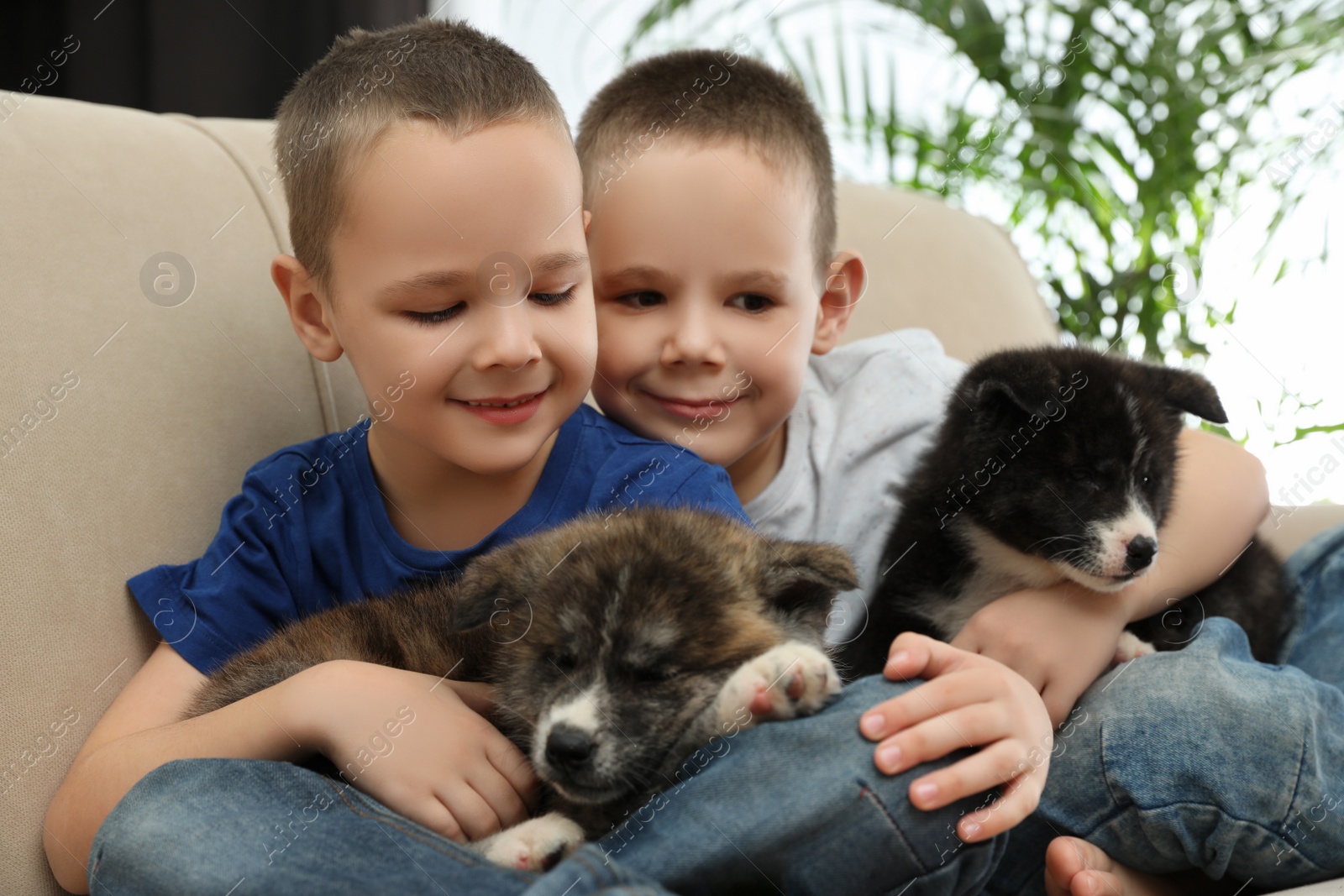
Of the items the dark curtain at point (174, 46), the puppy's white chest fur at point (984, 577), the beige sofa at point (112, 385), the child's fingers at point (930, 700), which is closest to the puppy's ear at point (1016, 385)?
the puppy's white chest fur at point (984, 577)

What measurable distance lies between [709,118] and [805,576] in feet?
4.05

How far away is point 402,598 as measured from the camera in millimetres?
1934

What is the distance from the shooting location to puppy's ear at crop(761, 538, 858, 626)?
5.36 ft

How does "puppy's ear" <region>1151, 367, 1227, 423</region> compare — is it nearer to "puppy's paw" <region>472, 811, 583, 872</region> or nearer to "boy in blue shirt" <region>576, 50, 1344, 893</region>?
"boy in blue shirt" <region>576, 50, 1344, 893</region>

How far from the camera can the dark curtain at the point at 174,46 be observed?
4590 mm

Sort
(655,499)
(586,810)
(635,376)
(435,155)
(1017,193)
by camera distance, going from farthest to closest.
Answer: (1017,193) < (635,376) < (655,499) < (435,155) < (586,810)

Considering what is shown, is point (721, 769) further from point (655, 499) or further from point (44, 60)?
point (44, 60)

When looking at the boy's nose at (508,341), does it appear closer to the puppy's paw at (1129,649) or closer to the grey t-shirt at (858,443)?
the grey t-shirt at (858,443)

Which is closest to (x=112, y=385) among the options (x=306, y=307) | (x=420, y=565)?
(x=306, y=307)

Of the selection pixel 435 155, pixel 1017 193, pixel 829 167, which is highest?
pixel 435 155

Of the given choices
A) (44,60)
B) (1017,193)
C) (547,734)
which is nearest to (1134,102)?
(1017,193)

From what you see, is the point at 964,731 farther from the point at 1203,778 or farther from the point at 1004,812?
the point at 1203,778

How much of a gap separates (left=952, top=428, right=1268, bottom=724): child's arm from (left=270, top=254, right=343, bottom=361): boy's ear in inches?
54.8

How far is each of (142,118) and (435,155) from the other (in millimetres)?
1018
